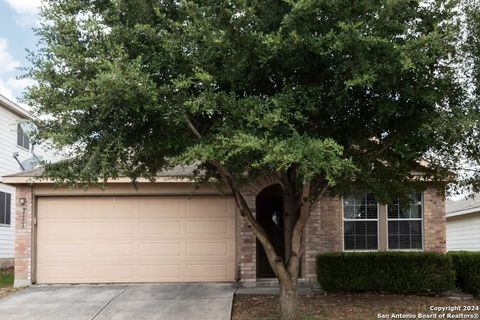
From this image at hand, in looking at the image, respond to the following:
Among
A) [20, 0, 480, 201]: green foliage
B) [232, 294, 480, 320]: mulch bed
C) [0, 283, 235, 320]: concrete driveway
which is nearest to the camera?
[20, 0, 480, 201]: green foliage

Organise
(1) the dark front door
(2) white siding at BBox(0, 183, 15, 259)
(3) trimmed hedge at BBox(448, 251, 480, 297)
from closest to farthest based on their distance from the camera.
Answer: (3) trimmed hedge at BBox(448, 251, 480, 297) < (1) the dark front door < (2) white siding at BBox(0, 183, 15, 259)

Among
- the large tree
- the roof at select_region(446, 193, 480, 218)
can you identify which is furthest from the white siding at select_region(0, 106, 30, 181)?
the roof at select_region(446, 193, 480, 218)

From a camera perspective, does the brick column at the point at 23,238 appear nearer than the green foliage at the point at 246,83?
No

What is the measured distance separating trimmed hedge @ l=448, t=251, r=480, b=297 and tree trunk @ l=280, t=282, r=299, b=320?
16.5 ft

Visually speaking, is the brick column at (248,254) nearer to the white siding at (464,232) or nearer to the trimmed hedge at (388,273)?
the trimmed hedge at (388,273)

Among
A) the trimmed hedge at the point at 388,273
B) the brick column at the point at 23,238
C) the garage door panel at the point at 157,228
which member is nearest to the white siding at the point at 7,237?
the brick column at the point at 23,238

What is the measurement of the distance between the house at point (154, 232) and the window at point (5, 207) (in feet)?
21.1

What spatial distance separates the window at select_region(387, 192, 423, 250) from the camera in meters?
14.7

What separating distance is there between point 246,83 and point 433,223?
27.3 feet

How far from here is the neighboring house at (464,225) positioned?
73.3 feet

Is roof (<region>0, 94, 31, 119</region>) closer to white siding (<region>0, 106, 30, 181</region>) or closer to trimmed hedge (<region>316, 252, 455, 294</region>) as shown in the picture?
white siding (<region>0, 106, 30, 181</region>)

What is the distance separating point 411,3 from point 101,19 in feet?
15.9

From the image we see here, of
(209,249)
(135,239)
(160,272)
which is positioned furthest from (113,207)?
(209,249)

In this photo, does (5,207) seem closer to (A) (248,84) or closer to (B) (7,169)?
(B) (7,169)
